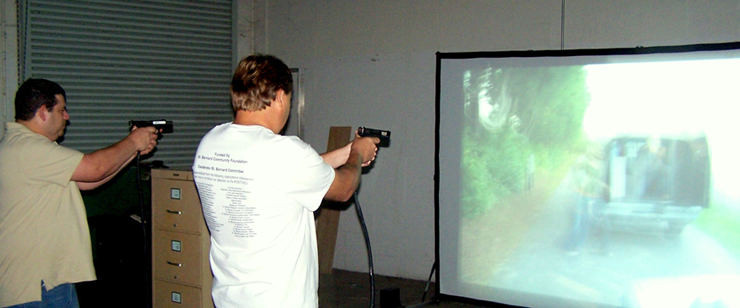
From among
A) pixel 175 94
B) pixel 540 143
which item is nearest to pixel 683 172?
pixel 540 143

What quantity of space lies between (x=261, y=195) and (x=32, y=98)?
3.97ft

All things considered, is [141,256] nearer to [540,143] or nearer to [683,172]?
[540,143]

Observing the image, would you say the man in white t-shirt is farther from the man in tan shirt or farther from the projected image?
the projected image

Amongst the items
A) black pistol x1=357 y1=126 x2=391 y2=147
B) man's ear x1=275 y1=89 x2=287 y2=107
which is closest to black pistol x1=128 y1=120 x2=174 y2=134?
black pistol x1=357 y1=126 x2=391 y2=147

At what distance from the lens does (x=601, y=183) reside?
3125 millimetres

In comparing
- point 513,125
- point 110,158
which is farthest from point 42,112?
point 513,125

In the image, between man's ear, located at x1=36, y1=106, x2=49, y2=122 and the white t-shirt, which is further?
man's ear, located at x1=36, y1=106, x2=49, y2=122

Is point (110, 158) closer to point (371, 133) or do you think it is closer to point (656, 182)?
point (371, 133)

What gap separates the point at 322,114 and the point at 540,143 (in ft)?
6.55

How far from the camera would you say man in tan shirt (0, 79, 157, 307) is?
1.98m

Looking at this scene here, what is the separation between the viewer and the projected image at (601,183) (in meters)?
2.86

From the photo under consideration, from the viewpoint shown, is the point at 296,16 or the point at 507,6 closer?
the point at 507,6

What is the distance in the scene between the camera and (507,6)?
12.7ft

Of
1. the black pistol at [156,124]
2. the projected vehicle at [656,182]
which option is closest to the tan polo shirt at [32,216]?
the black pistol at [156,124]
